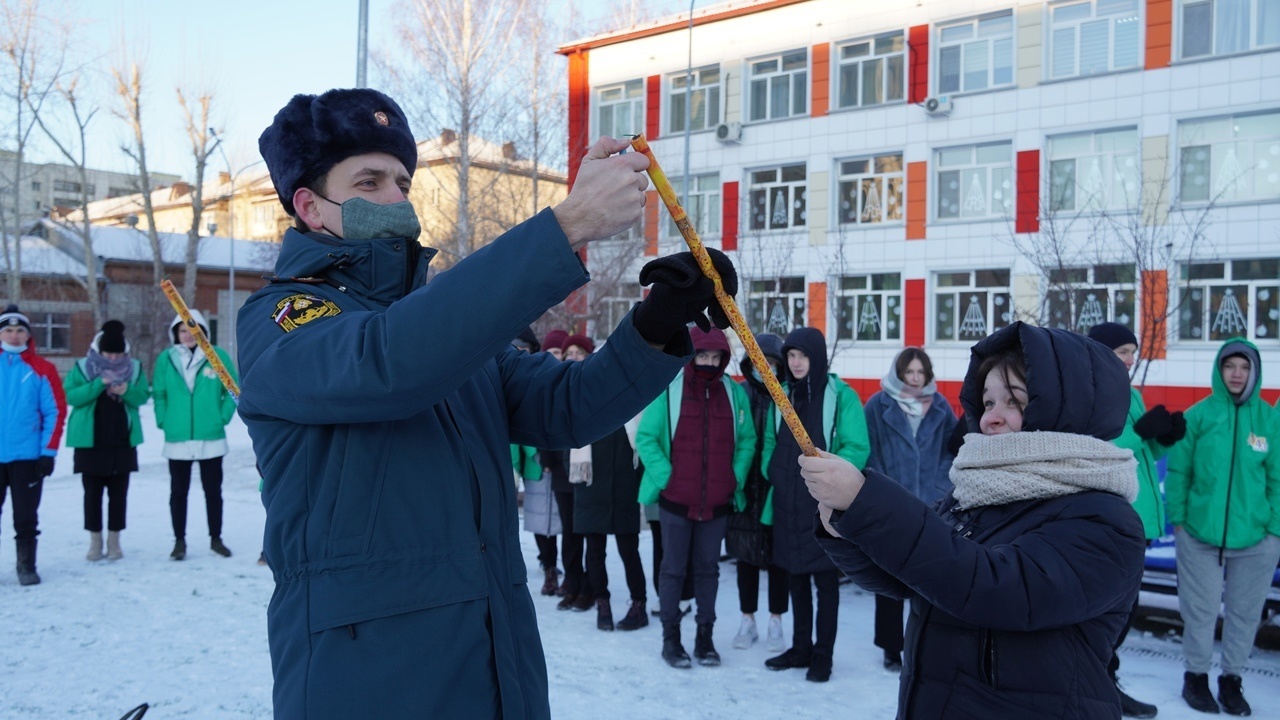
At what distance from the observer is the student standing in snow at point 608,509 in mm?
6246

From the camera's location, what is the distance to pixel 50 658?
5.22 m

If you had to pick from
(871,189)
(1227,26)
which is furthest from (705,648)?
(1227,26)

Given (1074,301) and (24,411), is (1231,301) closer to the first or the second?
(1074,301)

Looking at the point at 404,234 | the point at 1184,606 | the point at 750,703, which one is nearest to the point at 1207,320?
the point at 1184,606

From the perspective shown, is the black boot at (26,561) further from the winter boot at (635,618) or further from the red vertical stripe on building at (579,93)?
the red vertical stripe on building at (579,93)

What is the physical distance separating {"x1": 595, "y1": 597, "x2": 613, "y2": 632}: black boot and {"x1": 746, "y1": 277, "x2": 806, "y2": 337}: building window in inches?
261

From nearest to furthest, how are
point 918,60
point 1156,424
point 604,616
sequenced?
1. point 1156,424
2. point 604,616
3. point 918,60

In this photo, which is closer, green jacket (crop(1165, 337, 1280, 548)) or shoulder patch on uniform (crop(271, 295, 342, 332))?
shoulder patch on uniform (crop(271, 295, 342, 332))

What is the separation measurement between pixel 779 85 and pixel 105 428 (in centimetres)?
1717

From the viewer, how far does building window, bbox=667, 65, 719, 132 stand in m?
22.4

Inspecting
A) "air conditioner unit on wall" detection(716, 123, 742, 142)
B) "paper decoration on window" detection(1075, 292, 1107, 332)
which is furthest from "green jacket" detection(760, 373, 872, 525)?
"air conditioner unit on wall" detection(716, 123, 742, 142)

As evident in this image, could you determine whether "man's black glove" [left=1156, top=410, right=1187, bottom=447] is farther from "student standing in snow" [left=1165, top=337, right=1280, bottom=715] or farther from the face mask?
the face mask

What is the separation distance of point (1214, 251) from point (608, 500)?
1443cm

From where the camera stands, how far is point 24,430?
22.8ft
